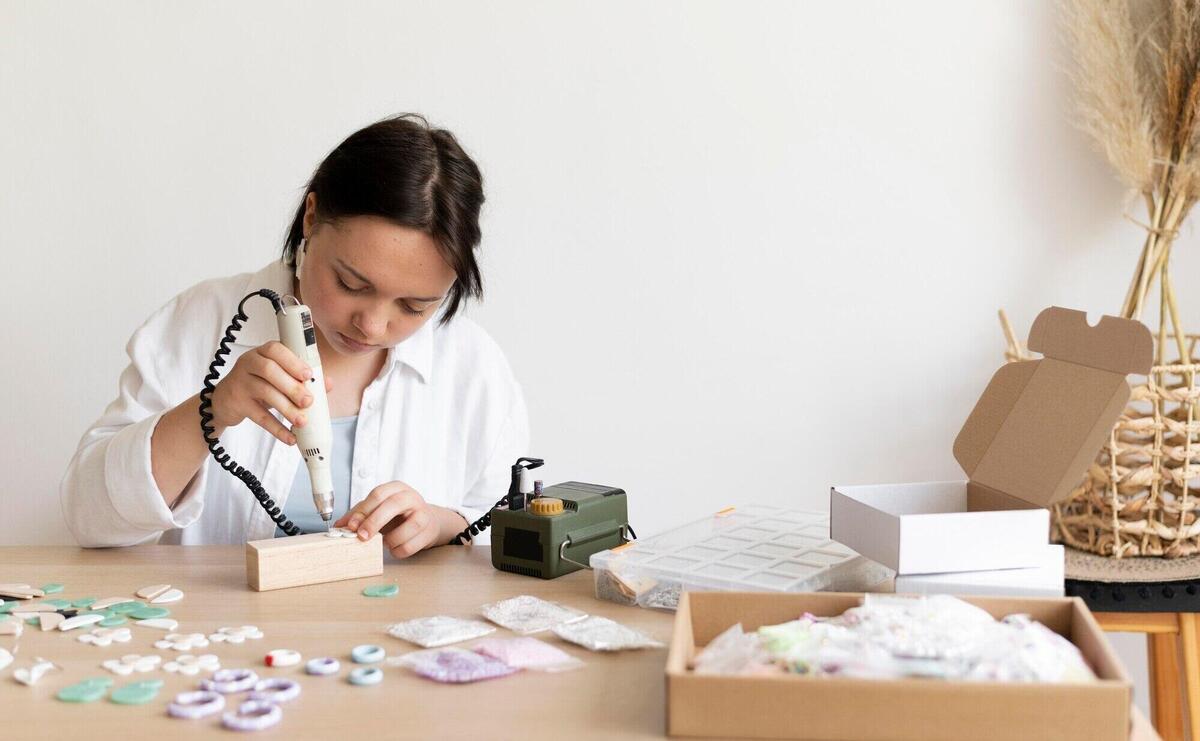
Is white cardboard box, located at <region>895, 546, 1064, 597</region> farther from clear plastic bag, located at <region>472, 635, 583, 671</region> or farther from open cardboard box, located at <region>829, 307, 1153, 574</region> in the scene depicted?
clear plastic bag, located at <region>472, 635, 583, 671</region>

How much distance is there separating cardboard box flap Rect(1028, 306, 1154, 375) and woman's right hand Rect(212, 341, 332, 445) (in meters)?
0.82

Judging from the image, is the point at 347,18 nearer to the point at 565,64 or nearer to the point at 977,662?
the point at 565,64

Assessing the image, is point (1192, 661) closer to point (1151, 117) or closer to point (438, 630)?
point (1151, 117)

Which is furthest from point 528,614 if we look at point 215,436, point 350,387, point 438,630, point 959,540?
point 350,387

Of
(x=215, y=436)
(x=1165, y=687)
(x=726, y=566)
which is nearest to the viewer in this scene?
(x=726, y=566)

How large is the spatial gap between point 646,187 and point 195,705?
1498 millimetres

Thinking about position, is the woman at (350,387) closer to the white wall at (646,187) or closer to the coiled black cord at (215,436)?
the coiled black cord at (215,436)

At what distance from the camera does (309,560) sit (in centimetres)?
120

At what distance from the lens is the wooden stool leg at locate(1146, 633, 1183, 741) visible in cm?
181

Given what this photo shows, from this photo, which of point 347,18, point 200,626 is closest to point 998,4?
point 347,18

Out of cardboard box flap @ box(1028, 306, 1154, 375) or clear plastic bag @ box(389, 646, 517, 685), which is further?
cardboard box flap @ box(1028, 306, 1154, 375)

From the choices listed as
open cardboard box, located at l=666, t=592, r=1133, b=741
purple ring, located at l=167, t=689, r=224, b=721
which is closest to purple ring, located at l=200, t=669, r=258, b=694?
purple ring, located at l=167, t=689, r=224, b=721

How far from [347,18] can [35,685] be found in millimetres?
1534

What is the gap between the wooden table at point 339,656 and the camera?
823 mm
